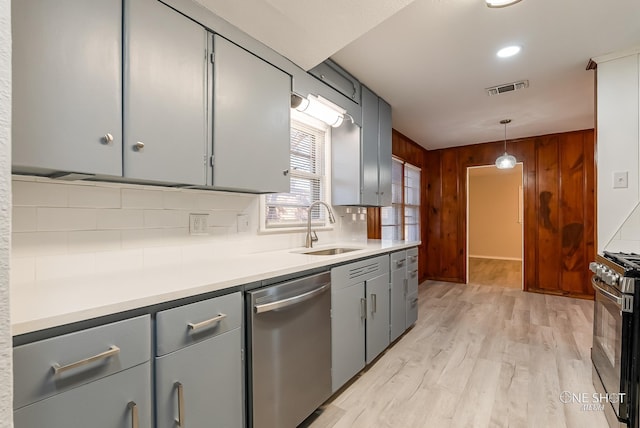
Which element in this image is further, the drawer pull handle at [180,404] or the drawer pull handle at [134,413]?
the drawer pull handle at [180,404]

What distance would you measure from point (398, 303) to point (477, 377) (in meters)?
0.80

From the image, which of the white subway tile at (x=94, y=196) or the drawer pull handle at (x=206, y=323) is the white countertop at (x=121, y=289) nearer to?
the drawer pull handle at (x=206, y=323)

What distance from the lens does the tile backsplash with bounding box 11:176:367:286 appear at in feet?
4.02

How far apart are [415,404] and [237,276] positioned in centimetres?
145

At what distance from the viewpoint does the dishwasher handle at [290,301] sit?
4.51 ft

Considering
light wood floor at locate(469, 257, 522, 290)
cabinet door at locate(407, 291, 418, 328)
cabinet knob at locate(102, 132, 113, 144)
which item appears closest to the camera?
cabinet knob at locate(102, 132, 113, 144)

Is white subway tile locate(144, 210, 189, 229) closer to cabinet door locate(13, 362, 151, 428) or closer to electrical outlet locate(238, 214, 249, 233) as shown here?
electrical outlet locate(238, 214, 249, 233)

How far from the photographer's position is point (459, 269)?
17.8ft

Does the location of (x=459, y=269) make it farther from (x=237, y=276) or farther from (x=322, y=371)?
(x=237, y=276)

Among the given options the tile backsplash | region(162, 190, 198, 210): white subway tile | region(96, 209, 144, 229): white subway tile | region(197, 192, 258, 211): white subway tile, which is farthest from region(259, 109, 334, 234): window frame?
region(96, 209, 144, 229): white subway tile

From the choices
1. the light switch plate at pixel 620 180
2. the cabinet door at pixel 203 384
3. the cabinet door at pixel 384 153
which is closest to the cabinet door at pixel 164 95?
the cabinet door at pixel 203 384

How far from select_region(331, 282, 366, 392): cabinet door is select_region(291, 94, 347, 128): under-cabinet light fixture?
136 centimetres

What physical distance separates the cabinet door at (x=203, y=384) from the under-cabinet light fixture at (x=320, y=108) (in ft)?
5.43

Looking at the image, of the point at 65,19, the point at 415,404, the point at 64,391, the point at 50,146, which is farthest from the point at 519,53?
the point at 64,391
